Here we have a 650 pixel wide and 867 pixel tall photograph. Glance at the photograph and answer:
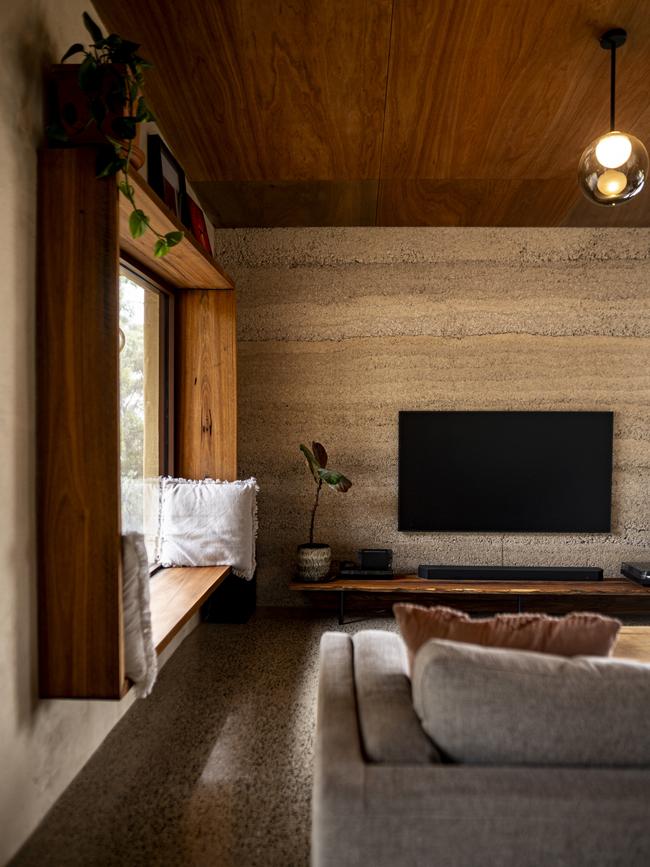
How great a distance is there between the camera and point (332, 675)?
1517mm

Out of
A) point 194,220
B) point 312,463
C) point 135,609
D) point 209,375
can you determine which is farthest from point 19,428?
point 312,463

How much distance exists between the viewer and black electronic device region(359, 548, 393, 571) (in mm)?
4141

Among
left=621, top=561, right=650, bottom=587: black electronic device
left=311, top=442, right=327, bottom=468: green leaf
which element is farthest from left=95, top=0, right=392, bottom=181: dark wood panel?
left=621, top=561, right=650, bottom=587: black electronic device

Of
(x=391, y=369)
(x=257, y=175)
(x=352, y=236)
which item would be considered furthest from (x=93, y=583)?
(x=352, y=236)

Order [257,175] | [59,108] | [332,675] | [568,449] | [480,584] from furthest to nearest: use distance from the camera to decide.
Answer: [568,449] < [480,584] < [257,175] < [59,108] < [332,675]

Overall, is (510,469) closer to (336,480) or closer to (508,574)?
(508,574)

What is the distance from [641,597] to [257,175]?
Result: 141 inches

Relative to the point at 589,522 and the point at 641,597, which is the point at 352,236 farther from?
the point at 641,597

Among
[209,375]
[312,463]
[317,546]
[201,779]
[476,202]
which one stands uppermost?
[476,202]

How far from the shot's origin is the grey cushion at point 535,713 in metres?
1.19

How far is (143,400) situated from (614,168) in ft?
7.89

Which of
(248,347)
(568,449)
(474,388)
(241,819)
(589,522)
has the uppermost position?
(248,347)

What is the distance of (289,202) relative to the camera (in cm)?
401

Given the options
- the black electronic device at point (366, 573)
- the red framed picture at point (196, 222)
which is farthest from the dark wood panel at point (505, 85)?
the black electronic device at point (366, 573)
